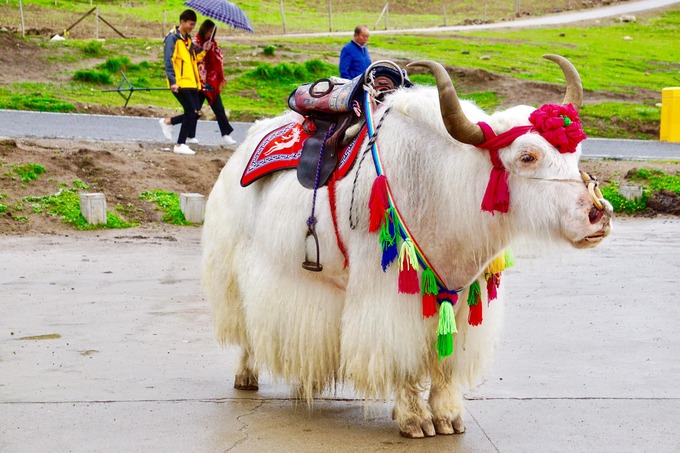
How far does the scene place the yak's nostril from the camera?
166 inches

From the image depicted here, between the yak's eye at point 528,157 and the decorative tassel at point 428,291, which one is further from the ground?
the yak's eye at point 528,157

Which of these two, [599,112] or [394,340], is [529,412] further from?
[599,112]

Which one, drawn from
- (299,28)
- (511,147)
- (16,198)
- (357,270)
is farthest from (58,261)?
(299,28)

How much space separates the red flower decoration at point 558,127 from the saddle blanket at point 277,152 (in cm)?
100

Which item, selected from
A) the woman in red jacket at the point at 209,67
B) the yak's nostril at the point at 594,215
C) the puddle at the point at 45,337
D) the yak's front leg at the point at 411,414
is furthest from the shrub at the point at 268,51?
the yak's nostril at the point at 594,215

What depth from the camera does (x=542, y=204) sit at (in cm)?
433

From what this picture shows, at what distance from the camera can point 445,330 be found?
4.57 m

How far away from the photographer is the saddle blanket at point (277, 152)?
17.2ft

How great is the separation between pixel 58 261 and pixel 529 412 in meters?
5.07

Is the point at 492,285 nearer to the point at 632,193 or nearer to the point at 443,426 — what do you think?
the point at 443,426

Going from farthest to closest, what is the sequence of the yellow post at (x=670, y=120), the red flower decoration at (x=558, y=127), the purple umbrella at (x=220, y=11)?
the yellow post at (x=670, y=120)
the purple umbrella at (x=220, y=11)
the red flower decoration at (x=558, y=127)

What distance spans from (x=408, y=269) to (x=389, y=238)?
17 centimetres

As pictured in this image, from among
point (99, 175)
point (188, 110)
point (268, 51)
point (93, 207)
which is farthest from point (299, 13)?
point (93, 207)

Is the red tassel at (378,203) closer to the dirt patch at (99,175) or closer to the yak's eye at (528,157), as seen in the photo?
the yak's eye at (528,157)
